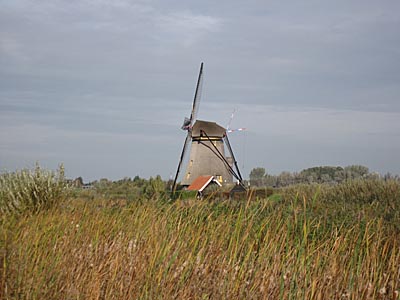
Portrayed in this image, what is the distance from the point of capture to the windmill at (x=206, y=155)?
3216cm

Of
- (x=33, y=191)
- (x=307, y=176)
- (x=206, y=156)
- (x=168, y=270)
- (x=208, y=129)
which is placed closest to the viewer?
(x=168, y=270)

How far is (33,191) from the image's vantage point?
11.3 metres

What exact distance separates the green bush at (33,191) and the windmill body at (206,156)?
20459mm

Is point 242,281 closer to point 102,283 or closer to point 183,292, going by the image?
point 183,292

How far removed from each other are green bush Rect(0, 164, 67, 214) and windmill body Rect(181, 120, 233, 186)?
20.5 meters

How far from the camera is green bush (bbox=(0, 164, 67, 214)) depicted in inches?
437

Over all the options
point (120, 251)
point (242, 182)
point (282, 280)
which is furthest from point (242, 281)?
point (242, 182)

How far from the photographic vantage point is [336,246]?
20.0 ft

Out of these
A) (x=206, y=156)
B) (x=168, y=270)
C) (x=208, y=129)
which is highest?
(x=208, y=129)

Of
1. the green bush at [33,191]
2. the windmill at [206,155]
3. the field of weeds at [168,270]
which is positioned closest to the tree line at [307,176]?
the windmill at [206,155]

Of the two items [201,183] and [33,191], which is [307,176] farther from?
[33,191]

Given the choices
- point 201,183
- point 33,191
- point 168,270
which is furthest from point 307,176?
point 168,270

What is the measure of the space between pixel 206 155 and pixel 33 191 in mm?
21313

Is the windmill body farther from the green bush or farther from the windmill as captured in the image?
the green bush
